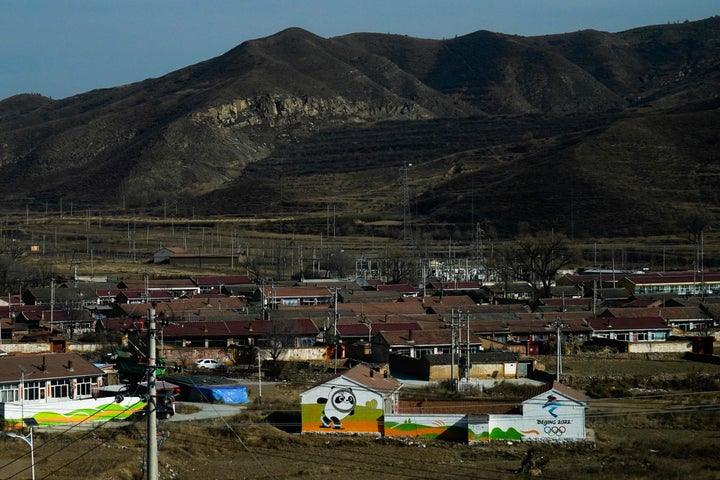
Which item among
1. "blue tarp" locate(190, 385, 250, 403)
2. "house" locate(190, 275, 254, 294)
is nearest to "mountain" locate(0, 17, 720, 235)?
"house" locate(190, 275, 254, 294)

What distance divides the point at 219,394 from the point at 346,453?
5.14 metres

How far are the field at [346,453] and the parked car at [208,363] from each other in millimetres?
7035

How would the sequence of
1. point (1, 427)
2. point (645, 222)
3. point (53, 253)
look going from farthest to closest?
point (645, 222) < point (53, 253) < point (1, 427)

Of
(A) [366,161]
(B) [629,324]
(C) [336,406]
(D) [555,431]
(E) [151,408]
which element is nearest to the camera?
(E) [151,408]

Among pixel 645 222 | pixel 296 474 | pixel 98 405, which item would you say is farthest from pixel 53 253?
pixel 296 474

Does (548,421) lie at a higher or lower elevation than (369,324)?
lower

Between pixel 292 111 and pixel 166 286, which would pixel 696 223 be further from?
pixel 292 111

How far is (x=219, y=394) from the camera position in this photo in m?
27.0

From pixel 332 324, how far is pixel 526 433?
15.1 meters

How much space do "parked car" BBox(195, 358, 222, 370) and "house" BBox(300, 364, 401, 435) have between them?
9.37m

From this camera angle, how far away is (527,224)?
90.0 m

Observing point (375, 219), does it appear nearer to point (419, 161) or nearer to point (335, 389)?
point (419, 161)

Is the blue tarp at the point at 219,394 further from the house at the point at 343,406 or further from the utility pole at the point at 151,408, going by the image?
the utility pole at the point at 151,408

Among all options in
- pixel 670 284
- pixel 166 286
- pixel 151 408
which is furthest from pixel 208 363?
pixel 670 284
